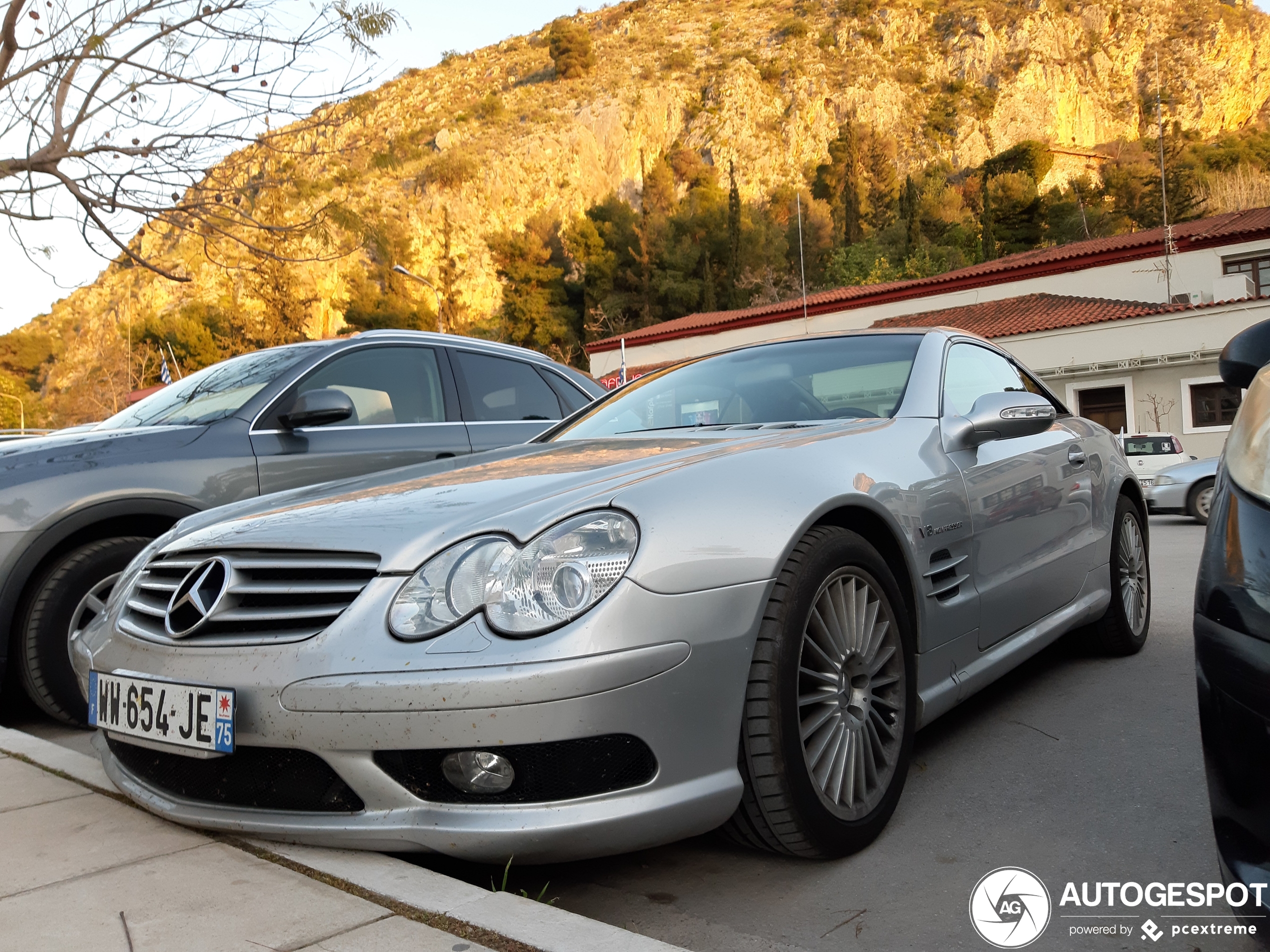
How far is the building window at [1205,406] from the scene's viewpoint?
25.0 metres

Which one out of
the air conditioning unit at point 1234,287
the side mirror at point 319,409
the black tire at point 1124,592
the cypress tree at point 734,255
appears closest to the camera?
the side mirror at point 319,409

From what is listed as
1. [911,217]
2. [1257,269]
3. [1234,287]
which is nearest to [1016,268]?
[1234,287]

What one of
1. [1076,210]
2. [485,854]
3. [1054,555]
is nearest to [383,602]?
[485,854]

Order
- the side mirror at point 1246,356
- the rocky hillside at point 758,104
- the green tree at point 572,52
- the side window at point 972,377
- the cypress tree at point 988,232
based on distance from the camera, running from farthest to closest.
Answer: the green tree at point 572,52 < the rocky hillside at point 758,104 < the cypress tree at point 988,232 < the side window at point 972,377 < the side mirror at point 1246,356

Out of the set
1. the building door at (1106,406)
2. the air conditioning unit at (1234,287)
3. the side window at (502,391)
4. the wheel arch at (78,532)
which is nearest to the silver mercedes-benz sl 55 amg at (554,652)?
the wheel arch at (78,532)

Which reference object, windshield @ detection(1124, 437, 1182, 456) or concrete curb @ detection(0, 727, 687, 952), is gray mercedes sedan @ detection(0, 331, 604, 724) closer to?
concrete curb @ detection(0, 727, 687, 952)

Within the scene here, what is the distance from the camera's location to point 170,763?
2359 millimetres

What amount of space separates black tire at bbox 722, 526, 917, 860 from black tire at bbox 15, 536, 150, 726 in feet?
8.97

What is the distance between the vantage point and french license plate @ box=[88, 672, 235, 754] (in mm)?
2105

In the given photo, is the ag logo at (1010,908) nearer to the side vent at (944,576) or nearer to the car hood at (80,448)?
the side vent at (944,576)

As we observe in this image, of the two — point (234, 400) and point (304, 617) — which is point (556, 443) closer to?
point (304, 617)

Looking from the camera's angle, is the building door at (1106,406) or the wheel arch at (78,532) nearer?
the wheel arch at (78,532)

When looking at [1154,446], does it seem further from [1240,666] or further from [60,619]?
[1240,666]

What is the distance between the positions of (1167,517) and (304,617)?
14.8 m
